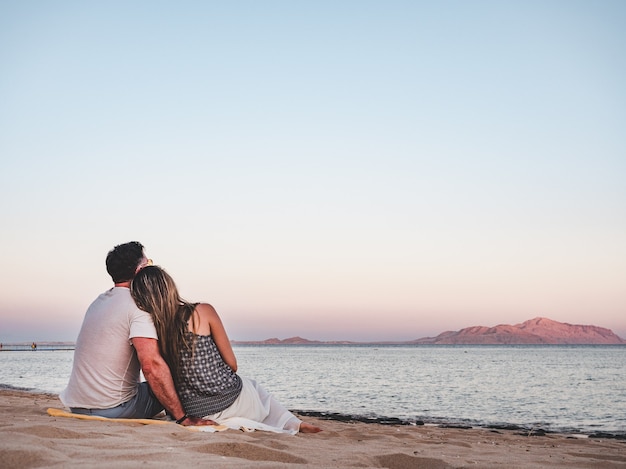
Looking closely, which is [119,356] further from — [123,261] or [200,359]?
[123,261]

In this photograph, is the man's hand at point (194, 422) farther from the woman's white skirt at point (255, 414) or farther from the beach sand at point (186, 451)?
the beach sand at point (186, 451)

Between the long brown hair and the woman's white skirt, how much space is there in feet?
2.01

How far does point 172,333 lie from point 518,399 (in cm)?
1780

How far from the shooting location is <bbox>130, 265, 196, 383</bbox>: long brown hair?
4.68m

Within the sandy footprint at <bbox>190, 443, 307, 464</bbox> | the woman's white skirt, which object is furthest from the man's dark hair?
the sandy footprint at <bbox>190, 443, 307, 464</bbox>

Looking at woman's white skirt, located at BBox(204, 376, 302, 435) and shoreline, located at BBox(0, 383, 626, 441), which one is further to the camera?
shoreline, located at BBox(0, 383, 626, 441)

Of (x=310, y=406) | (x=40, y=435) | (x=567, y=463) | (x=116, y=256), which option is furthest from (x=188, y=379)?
(x=310, y=406)

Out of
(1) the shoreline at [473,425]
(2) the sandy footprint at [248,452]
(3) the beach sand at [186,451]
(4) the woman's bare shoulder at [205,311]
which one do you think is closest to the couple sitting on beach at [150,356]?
(4) the woman's bare shoulder at [205,311]

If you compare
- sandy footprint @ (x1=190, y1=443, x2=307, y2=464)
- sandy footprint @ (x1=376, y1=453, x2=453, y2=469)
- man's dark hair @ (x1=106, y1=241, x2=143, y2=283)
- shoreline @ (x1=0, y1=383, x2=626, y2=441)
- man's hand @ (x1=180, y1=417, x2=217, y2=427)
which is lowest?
shoreline @ (x1=0, y1=383, x2=626, y2=441)

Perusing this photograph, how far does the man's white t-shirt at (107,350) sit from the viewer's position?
185 inches

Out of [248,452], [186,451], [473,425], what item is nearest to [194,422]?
[248,452]

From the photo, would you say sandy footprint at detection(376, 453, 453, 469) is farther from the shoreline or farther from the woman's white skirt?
the shoreline

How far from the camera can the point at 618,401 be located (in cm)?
1970

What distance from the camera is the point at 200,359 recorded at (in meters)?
4.85
